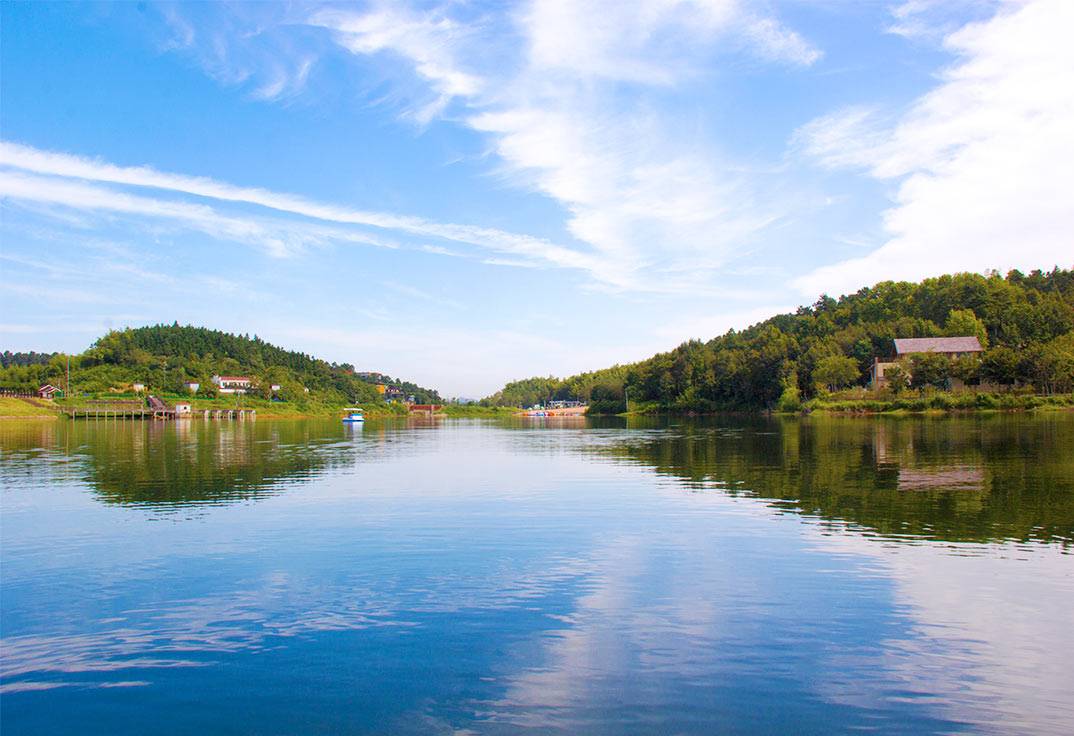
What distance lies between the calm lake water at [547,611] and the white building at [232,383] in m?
163

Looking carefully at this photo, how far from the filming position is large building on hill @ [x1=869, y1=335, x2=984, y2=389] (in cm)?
9969

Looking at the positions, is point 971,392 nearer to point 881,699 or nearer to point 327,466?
point 327,466

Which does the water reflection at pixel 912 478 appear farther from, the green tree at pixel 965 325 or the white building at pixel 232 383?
the white building at pixel 232 383

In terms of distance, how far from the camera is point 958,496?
19359mm

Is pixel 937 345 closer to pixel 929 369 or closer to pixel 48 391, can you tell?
pixel 929 369

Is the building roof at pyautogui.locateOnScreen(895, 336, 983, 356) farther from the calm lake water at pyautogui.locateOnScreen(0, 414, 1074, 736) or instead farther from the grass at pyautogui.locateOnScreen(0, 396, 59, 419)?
the grass at pyautogui.locateOnScreen(0, 396, 59, 419)

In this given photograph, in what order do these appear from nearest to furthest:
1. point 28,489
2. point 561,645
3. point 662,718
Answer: point 662,718
point 561,645
point 28,489

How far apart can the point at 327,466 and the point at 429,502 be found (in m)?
14.2

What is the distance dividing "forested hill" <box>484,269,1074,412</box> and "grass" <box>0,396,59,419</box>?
123081 millimetres

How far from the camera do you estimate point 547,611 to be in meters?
10.2

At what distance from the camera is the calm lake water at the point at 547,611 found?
7.15 metres

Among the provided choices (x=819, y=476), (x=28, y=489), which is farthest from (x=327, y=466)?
(x=819, y=476)

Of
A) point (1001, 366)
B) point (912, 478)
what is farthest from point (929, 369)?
point (912, 478)

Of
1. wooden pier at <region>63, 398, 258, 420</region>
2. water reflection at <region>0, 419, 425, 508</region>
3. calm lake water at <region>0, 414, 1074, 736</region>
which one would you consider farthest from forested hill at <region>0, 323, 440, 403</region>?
calm lake water at <region>0, 414, 1074, 736</region>
